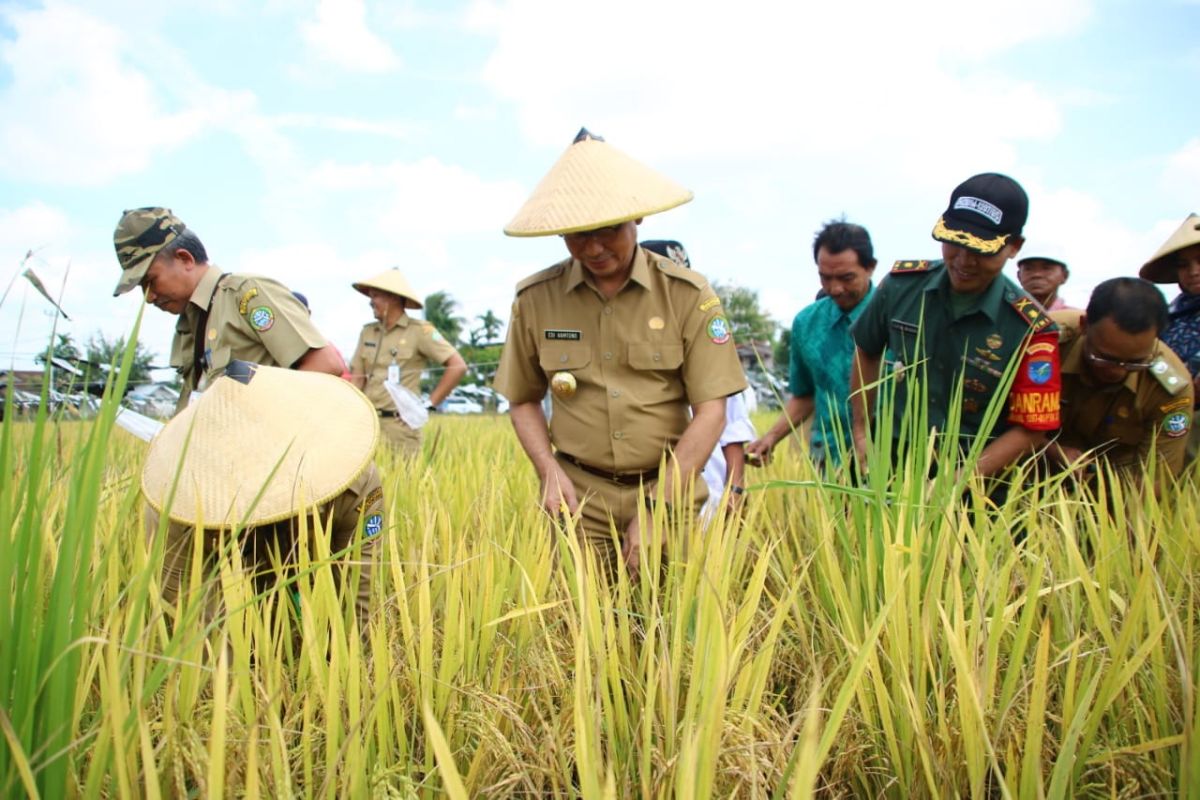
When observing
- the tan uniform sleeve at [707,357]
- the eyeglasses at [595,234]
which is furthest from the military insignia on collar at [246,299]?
the tan uniform sleeve at [707,357]

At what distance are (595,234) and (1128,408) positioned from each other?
1.58 metres

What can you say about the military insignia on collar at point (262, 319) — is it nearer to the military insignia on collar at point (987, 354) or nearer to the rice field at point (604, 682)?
the rice field at point (604, 682)

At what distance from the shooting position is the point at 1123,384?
2311mm

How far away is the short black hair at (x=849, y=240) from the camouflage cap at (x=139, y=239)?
6.92 feet

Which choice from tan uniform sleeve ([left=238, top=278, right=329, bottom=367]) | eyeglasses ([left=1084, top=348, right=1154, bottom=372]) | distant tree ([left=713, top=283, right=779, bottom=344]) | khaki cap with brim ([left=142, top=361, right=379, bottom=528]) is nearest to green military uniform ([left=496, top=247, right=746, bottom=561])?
tan uniform sleeve ([left=238, top=278, right=329, bottom=367])

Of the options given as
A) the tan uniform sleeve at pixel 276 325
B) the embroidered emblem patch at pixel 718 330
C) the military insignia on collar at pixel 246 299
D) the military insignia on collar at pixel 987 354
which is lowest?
the military insignia on collar at pixel 987 354

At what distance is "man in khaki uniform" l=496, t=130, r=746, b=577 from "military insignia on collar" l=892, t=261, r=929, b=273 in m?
0.59

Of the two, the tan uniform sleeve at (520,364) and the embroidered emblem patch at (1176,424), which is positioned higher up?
the tan uniform sleeve at (520,364)

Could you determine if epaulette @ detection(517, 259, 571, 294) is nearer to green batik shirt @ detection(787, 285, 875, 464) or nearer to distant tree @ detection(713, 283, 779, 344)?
green batik shirt @ detection(787, 285, 875, 464)

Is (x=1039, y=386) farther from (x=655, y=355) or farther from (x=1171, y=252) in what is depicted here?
(x=1171, y=252)

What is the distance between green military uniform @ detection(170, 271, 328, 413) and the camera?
7.25 feet

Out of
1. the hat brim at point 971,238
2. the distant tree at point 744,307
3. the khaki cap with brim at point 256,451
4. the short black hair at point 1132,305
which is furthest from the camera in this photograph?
the distant tree at point 744,307

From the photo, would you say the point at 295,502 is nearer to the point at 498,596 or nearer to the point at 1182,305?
the point at 498,596

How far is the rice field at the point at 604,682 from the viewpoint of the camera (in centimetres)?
83
